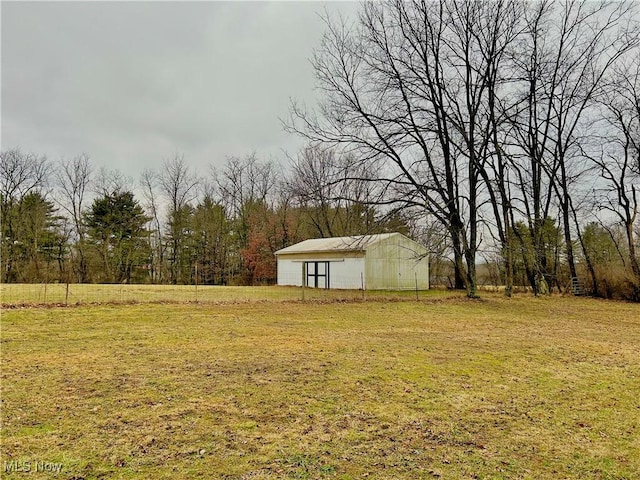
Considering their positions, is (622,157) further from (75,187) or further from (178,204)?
(75,187)

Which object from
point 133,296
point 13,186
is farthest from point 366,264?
point 13,186

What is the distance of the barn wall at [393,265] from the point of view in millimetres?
22672

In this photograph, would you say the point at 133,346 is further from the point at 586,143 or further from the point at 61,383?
the point at 586,143

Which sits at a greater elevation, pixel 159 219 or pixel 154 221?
pixel 159 219

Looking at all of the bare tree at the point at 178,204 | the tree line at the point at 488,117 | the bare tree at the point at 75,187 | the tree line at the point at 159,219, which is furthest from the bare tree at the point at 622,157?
the bare tree at the point at 75,187

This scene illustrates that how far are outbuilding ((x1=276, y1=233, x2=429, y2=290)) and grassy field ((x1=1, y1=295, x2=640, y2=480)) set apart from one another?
13.8 metres

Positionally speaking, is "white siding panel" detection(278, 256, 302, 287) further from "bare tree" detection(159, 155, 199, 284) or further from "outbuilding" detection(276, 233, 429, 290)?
"bare tree" detection(159, 155, 199, 284)

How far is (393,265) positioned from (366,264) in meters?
2.02

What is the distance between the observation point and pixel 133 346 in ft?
22.1

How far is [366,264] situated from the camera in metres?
22.5

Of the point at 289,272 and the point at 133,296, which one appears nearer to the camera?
the point at 133,296

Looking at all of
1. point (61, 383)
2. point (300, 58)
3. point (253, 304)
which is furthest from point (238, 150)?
point (61, 383)

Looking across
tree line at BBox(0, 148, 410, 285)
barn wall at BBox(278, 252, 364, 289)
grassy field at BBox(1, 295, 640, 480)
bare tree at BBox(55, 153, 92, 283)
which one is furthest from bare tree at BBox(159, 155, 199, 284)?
grassy field at BBox(1, 295, 640, 480)

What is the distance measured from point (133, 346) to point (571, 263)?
826 inches
